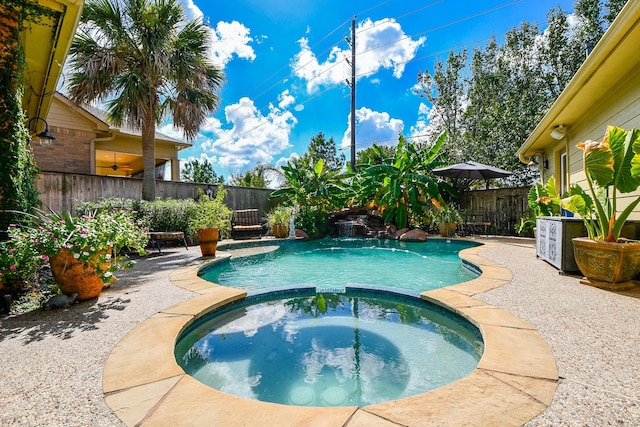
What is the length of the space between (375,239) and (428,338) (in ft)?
24.3

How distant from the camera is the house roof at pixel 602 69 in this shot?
3.30 meters

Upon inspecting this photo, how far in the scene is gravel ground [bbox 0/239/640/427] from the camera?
56.4 inches

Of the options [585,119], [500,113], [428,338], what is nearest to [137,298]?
[428,338]

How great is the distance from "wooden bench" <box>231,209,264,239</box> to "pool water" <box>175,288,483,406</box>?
6.36 meters

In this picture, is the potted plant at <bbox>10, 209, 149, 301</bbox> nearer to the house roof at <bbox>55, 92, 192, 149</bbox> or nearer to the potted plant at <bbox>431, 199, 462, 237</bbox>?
the house roof at <bbox>55, 92, 192, 149</bbox>

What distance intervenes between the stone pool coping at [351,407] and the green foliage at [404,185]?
26.2 feet

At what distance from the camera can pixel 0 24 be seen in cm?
330

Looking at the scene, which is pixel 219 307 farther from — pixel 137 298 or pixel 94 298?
pixel 94 298

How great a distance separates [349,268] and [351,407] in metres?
4.16

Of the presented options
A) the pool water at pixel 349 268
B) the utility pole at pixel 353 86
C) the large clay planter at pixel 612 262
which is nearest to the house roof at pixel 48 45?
the pool water at pixel 349 268

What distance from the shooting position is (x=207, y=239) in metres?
6.23

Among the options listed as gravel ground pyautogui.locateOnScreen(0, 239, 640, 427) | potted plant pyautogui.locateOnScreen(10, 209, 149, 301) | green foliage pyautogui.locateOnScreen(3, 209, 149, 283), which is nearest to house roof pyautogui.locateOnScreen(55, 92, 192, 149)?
green foliage pyautogui.locateOnScreen(3, 209, 149, 283)

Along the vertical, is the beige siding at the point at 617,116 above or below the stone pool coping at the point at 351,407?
above

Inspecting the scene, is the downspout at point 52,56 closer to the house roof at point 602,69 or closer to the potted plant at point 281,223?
the house roof at point 602,69
